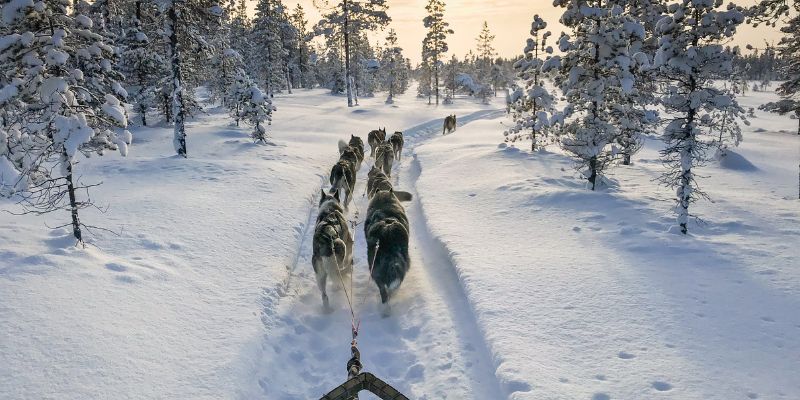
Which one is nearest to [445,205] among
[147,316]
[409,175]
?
[409,175]

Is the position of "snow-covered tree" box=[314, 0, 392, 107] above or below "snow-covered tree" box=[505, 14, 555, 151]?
above

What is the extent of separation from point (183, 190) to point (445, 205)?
24.0ft

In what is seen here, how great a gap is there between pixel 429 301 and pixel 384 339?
121cm

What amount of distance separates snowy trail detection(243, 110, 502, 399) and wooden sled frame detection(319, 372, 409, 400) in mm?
2514

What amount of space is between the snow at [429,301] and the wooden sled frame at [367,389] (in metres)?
2.43

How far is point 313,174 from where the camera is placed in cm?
1580

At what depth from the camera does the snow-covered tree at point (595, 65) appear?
40.1 ft

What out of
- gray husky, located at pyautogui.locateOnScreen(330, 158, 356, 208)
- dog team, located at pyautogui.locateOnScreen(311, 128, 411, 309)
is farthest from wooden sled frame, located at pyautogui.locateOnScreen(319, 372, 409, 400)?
gray husky, located at pyautogui.locateOnScreen(330, 158, 356, 208)

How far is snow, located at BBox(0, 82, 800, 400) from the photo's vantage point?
4809 millimetres

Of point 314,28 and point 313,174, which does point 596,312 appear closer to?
point 313,174

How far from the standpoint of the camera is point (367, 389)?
9.43 feet

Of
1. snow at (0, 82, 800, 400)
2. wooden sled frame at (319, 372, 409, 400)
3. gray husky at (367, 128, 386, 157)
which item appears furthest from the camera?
gray husky at (367, 128, 386, 157)

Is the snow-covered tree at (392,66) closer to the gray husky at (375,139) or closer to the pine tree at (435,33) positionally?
the pine tree at (435,33)

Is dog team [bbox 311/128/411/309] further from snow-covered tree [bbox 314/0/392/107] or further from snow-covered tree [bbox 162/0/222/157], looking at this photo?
snow-covered tree [bbox 314/0/392/107]
